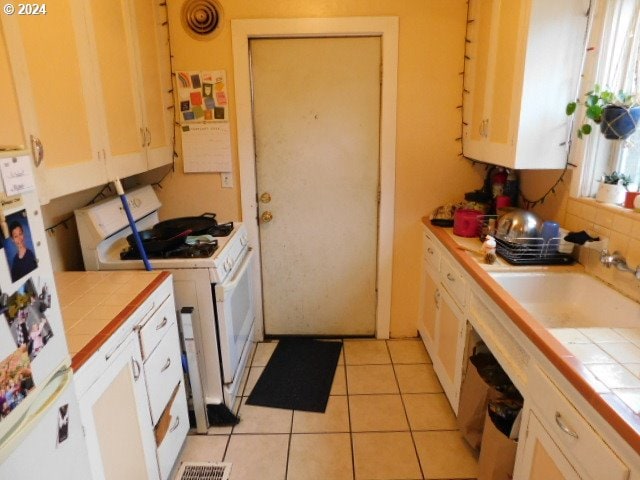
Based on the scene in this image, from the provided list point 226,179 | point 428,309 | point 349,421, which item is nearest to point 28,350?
point 349,421

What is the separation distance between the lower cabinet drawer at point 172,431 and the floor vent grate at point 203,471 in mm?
93

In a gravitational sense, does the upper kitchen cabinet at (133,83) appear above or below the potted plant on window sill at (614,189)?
above

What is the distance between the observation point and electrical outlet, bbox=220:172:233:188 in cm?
280

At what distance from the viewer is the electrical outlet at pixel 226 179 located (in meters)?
2.80

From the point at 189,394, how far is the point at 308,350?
38.7 inches

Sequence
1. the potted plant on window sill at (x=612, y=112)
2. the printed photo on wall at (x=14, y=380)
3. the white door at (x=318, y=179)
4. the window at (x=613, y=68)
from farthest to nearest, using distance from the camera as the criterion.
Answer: the white door at (x=318, y=179), the window at (x=613, y=68), the potted plant on window sill at (x=612, y=112), the printed photo on wall at (x=14, y=380)

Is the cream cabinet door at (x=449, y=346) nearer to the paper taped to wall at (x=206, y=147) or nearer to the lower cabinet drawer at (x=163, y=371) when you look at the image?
the lower cabinet drawer at (x=163, y=371)

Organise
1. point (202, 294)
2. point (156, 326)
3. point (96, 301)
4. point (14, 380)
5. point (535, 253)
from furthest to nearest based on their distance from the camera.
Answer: point (202, 294) < point (535, 253) < point (156, 326) < point (96, 301) < point (14, 380)

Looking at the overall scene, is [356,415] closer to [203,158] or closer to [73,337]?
[73,337]

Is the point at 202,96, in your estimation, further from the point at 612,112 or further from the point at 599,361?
the point at 599,361

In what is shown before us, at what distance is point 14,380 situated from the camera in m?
0.84

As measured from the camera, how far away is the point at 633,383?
3.59 feet

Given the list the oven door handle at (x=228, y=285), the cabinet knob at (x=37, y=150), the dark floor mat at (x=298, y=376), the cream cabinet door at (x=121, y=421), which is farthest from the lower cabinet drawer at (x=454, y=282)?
the cabinet knob at (x=37, y=150)

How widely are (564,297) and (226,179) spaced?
2.04 meters
